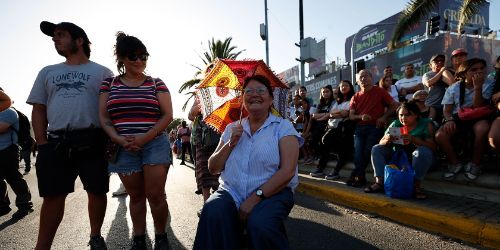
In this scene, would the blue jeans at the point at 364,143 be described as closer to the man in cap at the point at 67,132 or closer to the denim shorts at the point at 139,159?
the denim shorts at the point at 139,159

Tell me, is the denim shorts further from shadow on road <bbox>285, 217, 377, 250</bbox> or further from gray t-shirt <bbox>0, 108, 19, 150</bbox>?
gray t-shirt <bbox>0, 108, 19, 150</bbox>

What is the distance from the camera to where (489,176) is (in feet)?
13.7

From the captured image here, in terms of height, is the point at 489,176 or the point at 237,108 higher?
the point at 237,108

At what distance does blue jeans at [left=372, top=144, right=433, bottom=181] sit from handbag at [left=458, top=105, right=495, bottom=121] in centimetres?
69

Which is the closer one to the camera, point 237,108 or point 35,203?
point 237,108

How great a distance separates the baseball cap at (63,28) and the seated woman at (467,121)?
15.0ft

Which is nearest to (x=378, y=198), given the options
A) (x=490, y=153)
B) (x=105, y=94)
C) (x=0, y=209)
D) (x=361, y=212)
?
(x=361, y=212)

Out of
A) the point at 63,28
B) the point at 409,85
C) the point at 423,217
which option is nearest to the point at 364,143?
the point at 423,217

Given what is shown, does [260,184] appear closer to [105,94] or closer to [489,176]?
[105,94]

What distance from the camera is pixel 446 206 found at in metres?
3.75

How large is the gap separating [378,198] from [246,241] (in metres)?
2.72

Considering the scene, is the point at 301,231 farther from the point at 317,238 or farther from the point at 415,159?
the point at 415,159

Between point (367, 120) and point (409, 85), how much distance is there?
2590mm

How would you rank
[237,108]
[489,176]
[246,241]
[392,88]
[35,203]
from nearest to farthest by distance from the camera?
[246,241] → [237,108] → [489,176] → [35,203] → [392,88]
